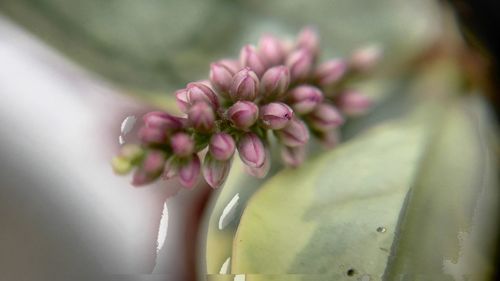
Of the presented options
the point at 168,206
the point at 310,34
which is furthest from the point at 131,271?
the point at 310,34

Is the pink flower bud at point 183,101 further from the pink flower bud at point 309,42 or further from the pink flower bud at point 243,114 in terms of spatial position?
the pink flower bud at point 309,42

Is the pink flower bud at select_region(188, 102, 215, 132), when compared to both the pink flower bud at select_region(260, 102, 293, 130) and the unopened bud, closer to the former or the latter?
the pink flower bud at select_region(260, 102, 293, 130)

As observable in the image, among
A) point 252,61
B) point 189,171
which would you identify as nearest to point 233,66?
point 252,61

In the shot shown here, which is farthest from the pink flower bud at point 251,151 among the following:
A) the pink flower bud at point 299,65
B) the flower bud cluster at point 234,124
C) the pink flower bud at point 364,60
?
the pink flower bud at point 364,60

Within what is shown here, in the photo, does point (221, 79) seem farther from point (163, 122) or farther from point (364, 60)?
point (364, 60)

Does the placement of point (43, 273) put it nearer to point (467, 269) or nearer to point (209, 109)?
point (209, 109)
